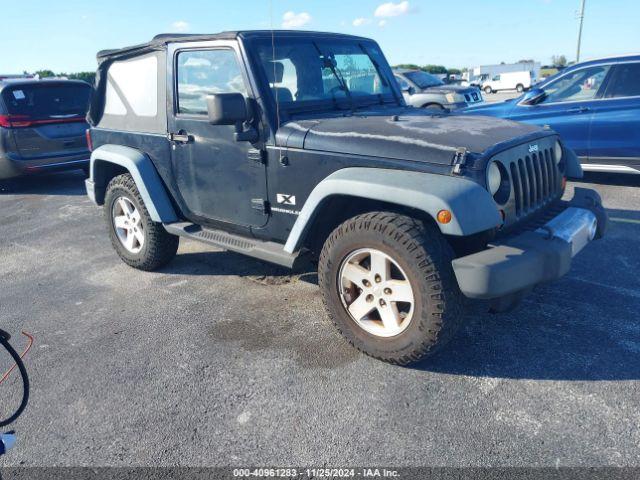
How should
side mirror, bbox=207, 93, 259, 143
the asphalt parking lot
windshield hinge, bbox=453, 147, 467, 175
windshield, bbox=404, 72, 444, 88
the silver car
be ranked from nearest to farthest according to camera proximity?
the asphalt parking lot → windshield hinge, bbox=453, 147, 467, 175 → side mirror, bbox=207, 93, 259, 143 → the silver car → windshield, bbox=404, 72, 444, 88

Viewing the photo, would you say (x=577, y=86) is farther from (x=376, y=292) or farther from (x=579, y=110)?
(x=376, y=292)

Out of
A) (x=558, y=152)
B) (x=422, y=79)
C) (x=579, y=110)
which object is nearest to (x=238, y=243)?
(x=558, y=152)

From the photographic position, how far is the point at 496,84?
40.5 m

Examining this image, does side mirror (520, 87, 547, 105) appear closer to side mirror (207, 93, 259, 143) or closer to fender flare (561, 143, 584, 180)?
fender flare (561, 143, 584, 180)

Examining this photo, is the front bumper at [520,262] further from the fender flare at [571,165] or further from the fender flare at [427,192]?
the fender flare at [571,165]

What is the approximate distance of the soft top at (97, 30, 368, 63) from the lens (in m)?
3.73

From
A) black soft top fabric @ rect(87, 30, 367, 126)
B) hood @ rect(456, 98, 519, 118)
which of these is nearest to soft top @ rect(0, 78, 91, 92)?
black soft top fabric @ rect(87, 30, 367, 126)

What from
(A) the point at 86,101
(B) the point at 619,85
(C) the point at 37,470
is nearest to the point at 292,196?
(C) the point at 37,470

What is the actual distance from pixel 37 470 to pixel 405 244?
208 cm

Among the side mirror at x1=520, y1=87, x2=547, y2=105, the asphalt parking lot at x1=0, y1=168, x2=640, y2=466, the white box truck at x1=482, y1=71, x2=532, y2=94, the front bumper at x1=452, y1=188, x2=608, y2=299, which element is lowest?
the white box truck at x1=482, y1=71, x2=532, y2=94

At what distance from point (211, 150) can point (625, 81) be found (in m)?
5.49

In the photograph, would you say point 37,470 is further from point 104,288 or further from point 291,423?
point 104,288

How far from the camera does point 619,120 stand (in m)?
6.61

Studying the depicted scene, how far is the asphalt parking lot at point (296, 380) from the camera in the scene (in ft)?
8.19
